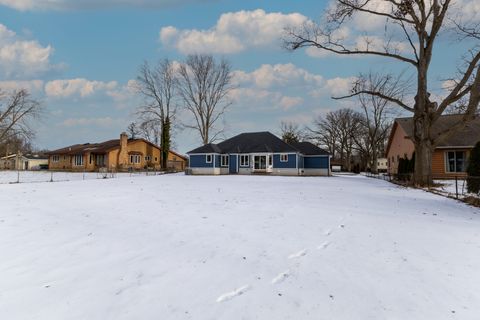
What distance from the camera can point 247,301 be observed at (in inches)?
148

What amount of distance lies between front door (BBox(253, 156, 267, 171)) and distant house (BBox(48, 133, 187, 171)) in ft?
54.8

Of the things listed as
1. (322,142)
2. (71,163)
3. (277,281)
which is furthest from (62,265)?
(322,142)

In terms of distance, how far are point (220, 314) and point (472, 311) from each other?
2654 mm

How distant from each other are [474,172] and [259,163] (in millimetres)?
26024

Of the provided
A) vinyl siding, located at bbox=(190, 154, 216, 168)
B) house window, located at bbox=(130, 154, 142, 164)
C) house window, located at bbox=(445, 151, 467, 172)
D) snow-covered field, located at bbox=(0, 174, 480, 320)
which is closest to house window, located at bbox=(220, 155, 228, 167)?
vinyl siding, located at bbox=(190, 154, 216, 168)

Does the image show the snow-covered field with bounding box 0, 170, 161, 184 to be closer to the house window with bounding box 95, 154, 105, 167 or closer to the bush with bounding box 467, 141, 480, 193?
the house window with bounding box 95, 154, 105, 167

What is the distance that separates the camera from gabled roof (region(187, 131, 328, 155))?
3766cm

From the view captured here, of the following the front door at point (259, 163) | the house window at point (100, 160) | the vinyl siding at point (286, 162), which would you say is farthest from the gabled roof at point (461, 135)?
the house window at point (100, 160)

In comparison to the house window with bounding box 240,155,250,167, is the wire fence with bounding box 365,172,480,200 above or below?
below

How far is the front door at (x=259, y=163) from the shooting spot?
37.8m

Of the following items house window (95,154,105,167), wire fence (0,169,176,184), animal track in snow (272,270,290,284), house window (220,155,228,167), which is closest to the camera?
animal track in snow (272,270,290,284)

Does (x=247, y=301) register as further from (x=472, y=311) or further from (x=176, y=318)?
(x=472, y=311)

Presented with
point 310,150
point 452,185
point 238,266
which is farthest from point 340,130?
point 238,266

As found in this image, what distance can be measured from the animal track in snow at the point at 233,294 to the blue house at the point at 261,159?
3248cm
